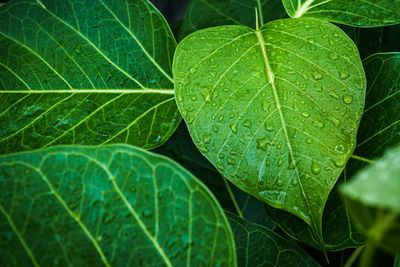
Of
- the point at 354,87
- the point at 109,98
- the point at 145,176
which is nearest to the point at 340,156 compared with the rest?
the point at 354,87

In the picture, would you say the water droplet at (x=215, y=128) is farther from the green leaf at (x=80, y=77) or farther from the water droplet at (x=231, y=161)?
the green leaf at (x=80, y=77)

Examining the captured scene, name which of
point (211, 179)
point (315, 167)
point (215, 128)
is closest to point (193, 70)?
point (215, 128)

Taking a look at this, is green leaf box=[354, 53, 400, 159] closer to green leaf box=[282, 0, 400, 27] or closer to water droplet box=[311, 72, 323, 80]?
green leaf box=[282, 0, 400, 27]

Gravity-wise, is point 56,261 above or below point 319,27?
below

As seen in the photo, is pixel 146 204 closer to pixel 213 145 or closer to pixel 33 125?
pixel 213 145

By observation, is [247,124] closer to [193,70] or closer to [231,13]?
[193,70]

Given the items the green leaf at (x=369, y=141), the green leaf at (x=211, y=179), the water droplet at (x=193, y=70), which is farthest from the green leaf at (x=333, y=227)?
the water droplet at (x=193, y=70)

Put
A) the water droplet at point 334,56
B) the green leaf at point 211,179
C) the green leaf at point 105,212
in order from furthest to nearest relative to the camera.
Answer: the green leaf at point 211,179 → the water droplet at point 334,56 → the green leaf at point 105,212
